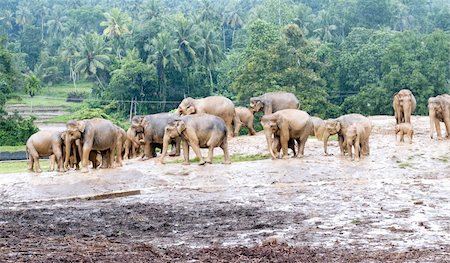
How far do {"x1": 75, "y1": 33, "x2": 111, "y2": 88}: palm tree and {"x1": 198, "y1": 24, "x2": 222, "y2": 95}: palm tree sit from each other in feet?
34.3

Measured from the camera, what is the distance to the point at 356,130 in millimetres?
21422

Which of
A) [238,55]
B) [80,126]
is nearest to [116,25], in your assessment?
[238,55]

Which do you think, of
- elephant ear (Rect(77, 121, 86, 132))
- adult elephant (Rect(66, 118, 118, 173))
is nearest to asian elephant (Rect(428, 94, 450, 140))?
adult elephant (Rect(66, 118, 118, 173))

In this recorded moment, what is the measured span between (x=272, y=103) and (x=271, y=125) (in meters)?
7.16

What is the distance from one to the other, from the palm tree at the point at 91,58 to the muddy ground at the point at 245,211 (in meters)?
58.8

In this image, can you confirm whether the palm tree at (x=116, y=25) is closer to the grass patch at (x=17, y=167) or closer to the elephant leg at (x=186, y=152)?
the grass patch at (x=17, y=167)

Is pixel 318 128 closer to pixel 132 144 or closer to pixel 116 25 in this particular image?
pixel 132 144

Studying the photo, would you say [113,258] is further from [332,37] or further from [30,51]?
[30,51]

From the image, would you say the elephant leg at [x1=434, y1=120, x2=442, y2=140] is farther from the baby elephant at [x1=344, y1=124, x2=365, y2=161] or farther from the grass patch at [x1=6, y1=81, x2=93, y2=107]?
the grass patch at [x1=6, y1=81, x2=93, y2=107]

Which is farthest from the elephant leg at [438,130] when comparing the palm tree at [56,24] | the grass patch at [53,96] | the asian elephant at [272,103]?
the palm tree at [56,24]

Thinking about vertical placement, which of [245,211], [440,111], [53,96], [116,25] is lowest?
[245,211]

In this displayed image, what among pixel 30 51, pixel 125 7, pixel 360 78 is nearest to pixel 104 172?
pixel 360 78

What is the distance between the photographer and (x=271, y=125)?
71.3 ft

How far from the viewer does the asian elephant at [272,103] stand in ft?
94.1
